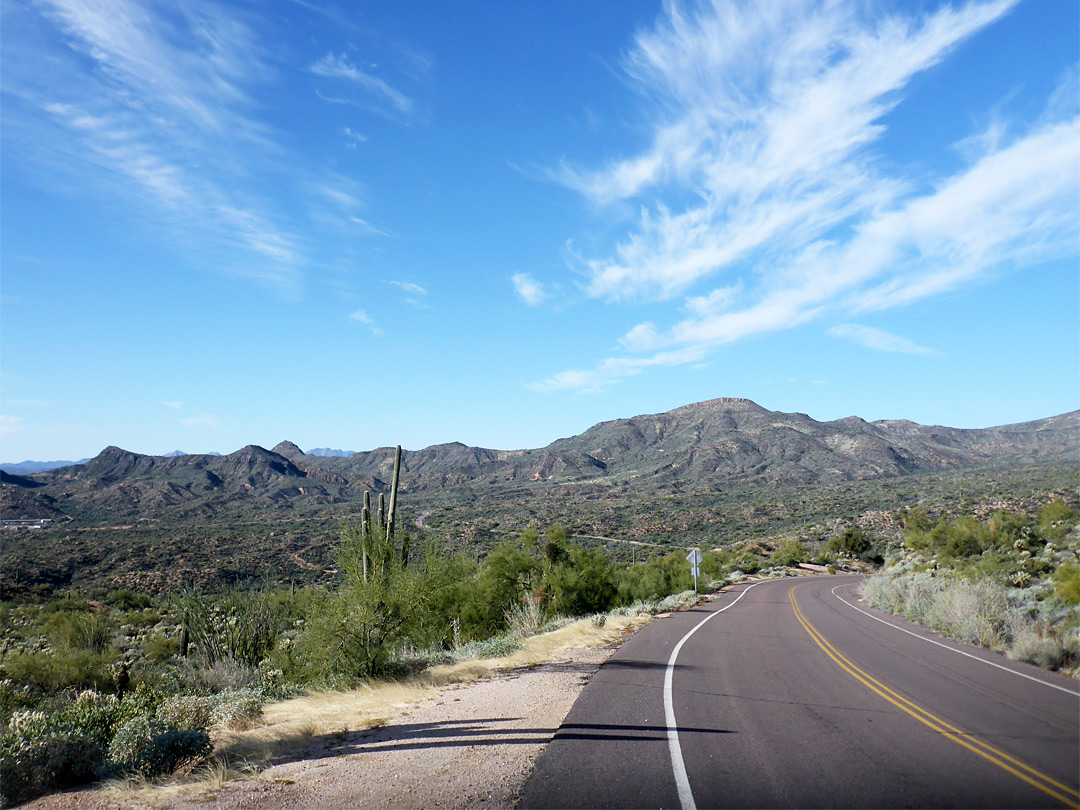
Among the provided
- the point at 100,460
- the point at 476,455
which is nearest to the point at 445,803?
the point at 100,460

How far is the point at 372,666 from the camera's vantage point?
12.0m

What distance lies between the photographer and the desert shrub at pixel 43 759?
6.24 metres

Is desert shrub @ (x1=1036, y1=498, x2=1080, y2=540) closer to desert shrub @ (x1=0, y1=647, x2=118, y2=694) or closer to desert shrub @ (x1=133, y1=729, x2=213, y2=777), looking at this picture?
desert shrub @ (x1=133, y1=729, x2=213, y2=777)

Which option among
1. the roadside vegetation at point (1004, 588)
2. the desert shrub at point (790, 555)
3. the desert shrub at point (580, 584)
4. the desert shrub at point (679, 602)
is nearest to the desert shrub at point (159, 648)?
the desert shrub at point (580, 584)

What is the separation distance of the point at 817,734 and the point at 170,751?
7350 millimetres

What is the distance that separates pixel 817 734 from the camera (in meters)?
7.37

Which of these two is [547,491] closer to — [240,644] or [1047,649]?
[240,644]

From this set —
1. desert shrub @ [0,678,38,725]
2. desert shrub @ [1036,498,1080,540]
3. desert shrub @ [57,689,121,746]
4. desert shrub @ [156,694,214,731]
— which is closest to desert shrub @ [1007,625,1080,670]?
desert shrub @ [156,694,214,731]

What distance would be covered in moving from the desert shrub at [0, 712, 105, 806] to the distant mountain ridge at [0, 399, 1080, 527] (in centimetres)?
9151

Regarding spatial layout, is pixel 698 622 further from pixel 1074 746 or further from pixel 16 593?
pixel 16 593

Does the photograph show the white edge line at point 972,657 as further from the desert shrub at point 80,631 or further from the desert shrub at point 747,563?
the desert shrub at point 747,563

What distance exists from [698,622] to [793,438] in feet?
427

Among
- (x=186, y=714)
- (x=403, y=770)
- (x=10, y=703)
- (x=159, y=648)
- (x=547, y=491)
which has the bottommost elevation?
(x=159, y=648)

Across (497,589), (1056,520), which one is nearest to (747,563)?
(1056,520)
